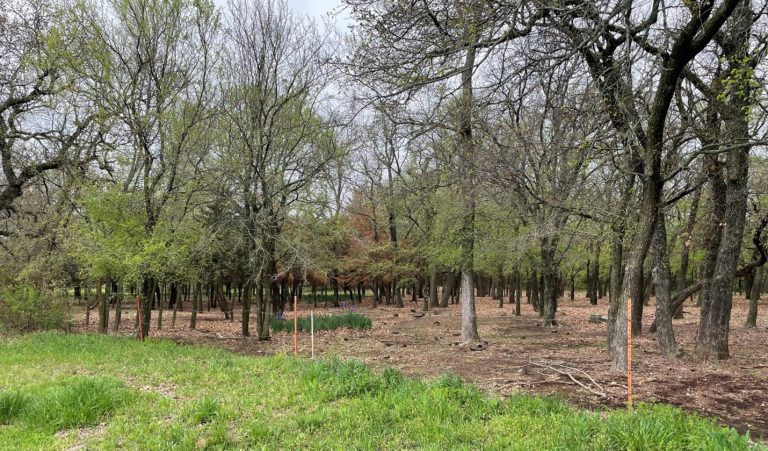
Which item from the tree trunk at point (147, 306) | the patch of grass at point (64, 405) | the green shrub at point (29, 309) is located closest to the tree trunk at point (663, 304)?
the patch of grass at point (64, 405)

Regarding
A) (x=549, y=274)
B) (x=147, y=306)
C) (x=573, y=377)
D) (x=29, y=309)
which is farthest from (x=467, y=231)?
(x=29, y=309)

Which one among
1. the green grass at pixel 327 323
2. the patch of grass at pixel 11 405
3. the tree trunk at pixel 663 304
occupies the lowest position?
the green grass at pixel 327 323

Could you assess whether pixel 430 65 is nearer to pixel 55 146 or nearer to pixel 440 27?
pixel 440 27

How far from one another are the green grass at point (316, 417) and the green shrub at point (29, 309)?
7.72m

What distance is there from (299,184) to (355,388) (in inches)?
354

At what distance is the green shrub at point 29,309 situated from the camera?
13250mm

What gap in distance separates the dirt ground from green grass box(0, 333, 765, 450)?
1123mm

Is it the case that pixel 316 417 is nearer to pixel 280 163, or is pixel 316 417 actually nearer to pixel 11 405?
pixel 11 405

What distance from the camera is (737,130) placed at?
786 centimetres

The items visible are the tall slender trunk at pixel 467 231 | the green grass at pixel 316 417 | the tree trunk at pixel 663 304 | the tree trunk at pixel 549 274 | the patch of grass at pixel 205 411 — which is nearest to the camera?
the green grass at pixel 316 417

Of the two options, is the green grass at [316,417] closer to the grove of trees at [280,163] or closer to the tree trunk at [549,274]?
the grove of trees at [280,163]

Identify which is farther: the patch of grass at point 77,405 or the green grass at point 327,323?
the green grass at point 327,323

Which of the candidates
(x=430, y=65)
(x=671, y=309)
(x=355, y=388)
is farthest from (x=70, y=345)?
(x=671, y=309)

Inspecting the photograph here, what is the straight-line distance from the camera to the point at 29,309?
13430 mm
